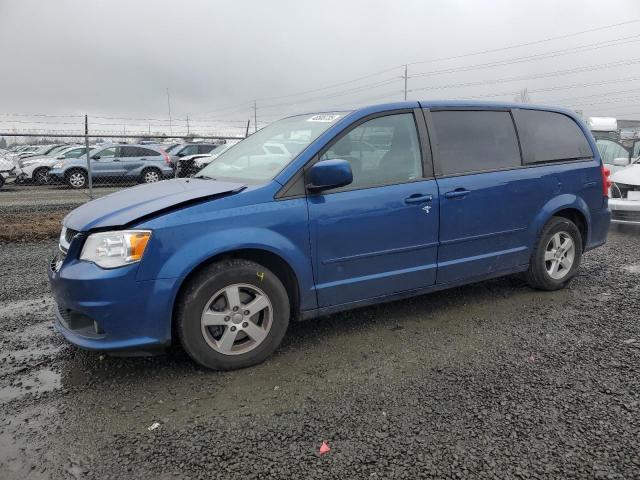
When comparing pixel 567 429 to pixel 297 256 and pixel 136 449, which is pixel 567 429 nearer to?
pixel 297 256

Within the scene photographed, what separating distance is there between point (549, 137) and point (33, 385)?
468 centimetres

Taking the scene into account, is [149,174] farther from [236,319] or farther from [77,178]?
[236,319]

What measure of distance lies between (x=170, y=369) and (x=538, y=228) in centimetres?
336

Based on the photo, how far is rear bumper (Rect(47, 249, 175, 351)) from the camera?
2918mm

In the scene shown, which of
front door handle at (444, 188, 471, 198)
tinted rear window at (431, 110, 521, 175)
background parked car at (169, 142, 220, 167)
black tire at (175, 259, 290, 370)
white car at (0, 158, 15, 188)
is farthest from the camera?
background parked car at (169, 142, 220, 167)

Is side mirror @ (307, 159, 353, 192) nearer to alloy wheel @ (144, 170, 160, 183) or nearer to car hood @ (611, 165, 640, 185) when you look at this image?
car hood @ (611, 165, 640, 185)

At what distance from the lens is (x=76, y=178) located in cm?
1711

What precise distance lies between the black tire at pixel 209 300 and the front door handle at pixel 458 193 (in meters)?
1.53

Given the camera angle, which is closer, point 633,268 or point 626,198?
point 633,268

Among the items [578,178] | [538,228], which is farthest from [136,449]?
[578,178]

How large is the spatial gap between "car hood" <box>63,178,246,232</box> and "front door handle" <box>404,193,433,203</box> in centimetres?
124

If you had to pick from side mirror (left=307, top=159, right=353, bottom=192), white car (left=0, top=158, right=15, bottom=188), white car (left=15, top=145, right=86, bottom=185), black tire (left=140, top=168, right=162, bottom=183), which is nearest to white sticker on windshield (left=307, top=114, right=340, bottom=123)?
side mirror (left=307, top=159, right=353, bottom=192)

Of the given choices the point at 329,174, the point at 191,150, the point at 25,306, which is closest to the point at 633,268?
the point at 329,174

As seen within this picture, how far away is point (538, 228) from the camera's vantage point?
14.8 feet
